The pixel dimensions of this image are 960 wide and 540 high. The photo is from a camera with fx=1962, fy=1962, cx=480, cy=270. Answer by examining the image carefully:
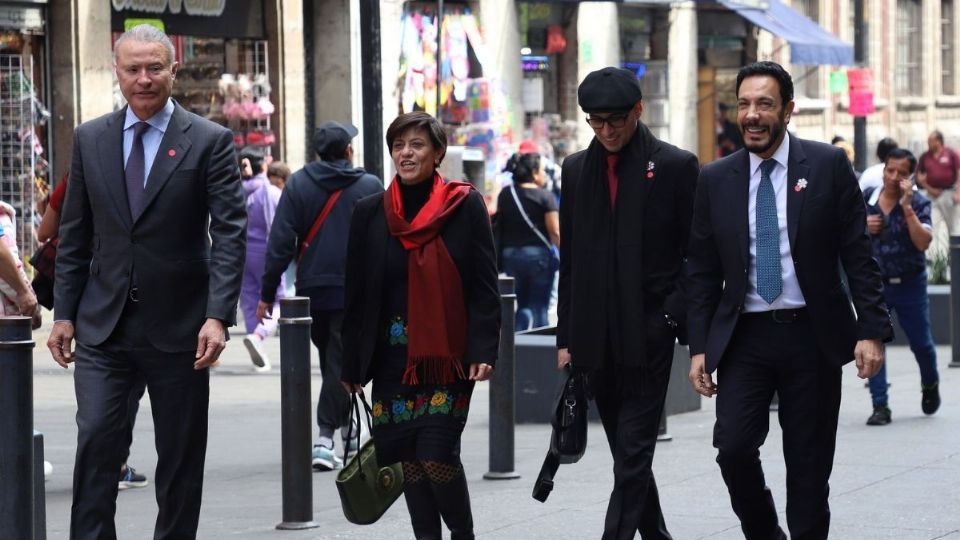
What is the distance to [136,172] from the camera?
21.7 ft

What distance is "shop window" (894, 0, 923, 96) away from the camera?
4088cm

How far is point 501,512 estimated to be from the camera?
8922mm

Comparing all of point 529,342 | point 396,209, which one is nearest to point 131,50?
point 396,209

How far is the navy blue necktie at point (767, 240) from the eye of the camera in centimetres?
665

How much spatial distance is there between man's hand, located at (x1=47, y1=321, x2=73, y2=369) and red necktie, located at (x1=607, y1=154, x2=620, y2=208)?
→ 6.59ft

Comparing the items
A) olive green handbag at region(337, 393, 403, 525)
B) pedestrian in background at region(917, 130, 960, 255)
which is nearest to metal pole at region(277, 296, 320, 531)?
olive green handbag at region(337, 393, 403, 525)

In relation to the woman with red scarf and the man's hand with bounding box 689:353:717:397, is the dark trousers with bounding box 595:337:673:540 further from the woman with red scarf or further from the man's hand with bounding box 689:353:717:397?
the woman with red scarf

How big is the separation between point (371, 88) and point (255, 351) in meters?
3.26

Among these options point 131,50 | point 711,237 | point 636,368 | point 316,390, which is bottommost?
point 316,390

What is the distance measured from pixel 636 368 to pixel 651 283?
316mm

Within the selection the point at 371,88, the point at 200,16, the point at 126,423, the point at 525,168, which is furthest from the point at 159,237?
the point at 200,16

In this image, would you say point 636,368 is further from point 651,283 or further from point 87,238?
point 87,238

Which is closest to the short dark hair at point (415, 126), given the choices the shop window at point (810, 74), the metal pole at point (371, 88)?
the metal pole at point (371, 88)

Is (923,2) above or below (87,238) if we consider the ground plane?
above
